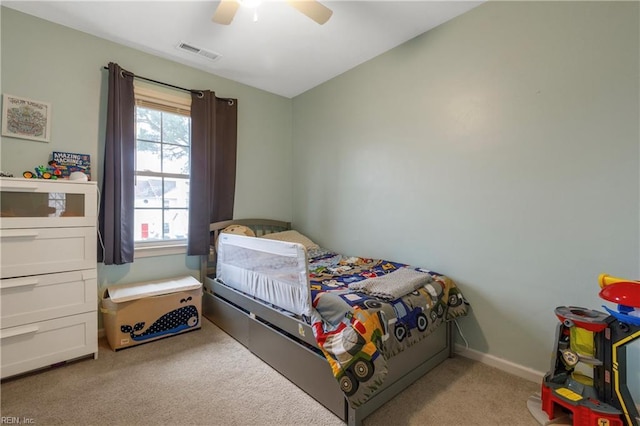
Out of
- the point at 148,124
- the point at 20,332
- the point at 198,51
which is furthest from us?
the point at 148,124

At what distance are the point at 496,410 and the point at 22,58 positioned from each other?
388cm

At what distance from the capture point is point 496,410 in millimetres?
1567

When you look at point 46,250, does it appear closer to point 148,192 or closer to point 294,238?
point 148,192

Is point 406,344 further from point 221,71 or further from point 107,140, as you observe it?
point 221,71

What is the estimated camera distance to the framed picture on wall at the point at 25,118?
6.71ft

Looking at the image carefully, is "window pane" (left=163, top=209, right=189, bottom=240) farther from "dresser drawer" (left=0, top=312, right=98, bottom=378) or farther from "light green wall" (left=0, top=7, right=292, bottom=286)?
"dresser drawer" (left=0, top=312, right=98, bottom=378)

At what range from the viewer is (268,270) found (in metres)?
2.01

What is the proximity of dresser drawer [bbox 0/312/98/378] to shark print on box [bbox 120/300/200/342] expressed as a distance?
0.79ft

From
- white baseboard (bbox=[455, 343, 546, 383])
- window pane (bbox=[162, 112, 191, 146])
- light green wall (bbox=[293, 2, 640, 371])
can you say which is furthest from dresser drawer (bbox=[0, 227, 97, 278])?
white baseboard (bbox=[455, 343, 546, 383])

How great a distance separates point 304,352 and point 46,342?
170 centimetres

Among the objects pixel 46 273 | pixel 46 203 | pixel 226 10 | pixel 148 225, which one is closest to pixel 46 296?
pixel 46 273

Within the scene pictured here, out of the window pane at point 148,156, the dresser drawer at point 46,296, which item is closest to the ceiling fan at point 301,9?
the window pane at point 148,156

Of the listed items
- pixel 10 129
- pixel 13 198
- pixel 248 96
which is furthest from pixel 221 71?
pixel 13 198

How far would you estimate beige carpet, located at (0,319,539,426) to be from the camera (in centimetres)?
150
